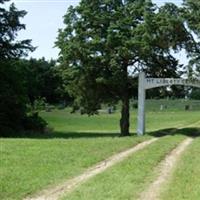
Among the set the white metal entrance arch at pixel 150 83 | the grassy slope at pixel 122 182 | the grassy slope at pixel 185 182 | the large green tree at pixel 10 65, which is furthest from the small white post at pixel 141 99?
the grassy slope at pixel 122 182

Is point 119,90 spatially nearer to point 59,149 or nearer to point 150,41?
point 150,41

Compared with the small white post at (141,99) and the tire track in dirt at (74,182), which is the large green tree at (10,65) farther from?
the tire track in dirt at (74,182)

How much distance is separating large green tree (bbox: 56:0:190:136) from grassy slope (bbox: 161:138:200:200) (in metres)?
17.3

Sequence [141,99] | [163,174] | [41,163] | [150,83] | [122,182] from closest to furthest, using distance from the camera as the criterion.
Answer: [122,182], [163,174], [41,163], [150,83], [141,99]

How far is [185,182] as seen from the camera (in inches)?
572

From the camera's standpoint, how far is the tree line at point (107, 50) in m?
37.5

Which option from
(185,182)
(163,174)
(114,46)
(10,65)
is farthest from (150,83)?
(185,182)

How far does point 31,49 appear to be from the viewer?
41.2 metres

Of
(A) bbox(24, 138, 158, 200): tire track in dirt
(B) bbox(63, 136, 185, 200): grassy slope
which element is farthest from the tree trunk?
(B) bbox(63, 136, 185, 200): grassy slope

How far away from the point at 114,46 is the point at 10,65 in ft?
24.6

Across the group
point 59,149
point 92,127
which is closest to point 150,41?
point 59,149

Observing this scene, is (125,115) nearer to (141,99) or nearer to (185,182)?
(141,99)

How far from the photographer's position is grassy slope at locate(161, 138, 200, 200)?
12.6 m

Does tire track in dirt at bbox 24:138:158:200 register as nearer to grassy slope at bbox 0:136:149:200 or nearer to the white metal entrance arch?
grassy slope at bbox 0:136:149:200
